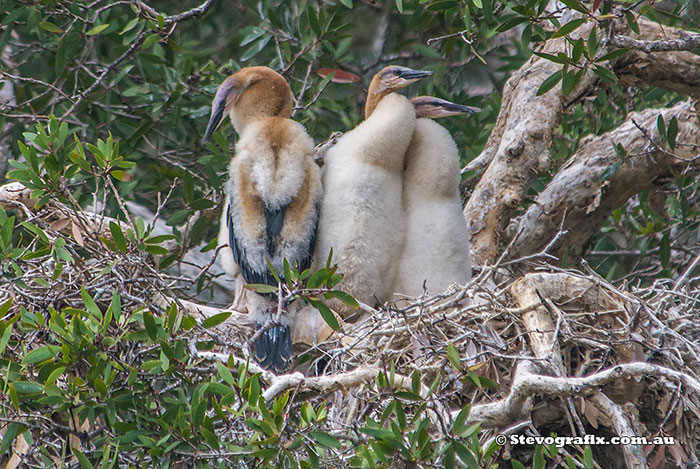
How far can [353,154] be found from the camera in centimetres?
347

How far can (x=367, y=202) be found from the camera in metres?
3.40

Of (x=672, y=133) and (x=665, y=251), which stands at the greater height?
(x=672, y=133)

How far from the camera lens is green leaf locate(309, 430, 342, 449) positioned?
7.25 feet

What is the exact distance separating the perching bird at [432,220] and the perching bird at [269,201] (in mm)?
397

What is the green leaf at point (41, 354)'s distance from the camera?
2.41 m

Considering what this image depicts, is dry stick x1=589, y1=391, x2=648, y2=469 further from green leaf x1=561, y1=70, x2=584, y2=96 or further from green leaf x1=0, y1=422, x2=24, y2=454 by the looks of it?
green leaf x1=0, y1=422, x2=24, y2=454

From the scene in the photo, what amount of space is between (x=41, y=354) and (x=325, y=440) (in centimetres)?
83

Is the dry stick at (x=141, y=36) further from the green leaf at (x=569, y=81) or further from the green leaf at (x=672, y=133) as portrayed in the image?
the green leaf at (x=672, y=133)

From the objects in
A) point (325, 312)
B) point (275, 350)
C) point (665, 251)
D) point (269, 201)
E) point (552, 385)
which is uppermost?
point (552, 385)

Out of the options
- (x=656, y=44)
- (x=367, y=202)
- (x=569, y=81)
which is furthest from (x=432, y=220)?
(x=656, y=44)

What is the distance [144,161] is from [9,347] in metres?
1.81

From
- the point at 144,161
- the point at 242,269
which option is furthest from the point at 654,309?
the point at 144,161

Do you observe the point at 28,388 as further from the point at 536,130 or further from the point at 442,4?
the point at 536,130

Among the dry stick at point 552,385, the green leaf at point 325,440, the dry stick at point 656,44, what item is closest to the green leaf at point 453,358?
the dry stick at point 552,385
